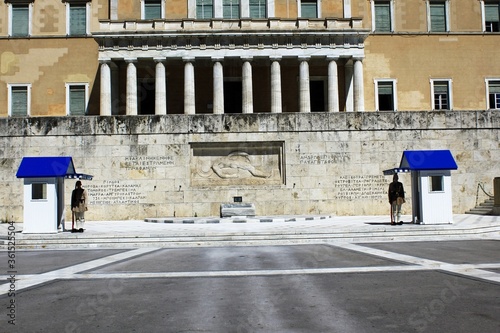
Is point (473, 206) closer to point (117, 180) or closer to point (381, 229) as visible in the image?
point (381, 229)

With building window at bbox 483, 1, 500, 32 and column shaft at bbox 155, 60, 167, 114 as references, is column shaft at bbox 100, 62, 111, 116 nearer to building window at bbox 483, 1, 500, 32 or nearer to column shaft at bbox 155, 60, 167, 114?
column shaft at bbox 155, 60, 167, 114

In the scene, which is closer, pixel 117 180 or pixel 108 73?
pixel 117 180

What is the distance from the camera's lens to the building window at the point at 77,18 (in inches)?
1735

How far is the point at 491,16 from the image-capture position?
45500 mm

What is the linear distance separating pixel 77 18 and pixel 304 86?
2047 centimetres

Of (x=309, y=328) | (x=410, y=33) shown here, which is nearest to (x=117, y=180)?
(x=309, y=328)

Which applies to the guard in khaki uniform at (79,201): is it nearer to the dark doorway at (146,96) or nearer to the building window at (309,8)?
the dark doorway at (146,96)

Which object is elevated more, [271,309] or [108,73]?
[108,73]

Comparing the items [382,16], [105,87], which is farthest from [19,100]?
[382,16]

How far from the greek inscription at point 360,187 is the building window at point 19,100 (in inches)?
1156

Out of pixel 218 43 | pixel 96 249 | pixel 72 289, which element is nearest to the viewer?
pixel 72 289

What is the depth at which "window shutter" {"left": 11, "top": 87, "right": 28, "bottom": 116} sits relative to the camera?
144 ft

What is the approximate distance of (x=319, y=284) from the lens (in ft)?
30.2

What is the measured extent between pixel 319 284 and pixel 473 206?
21254mm
